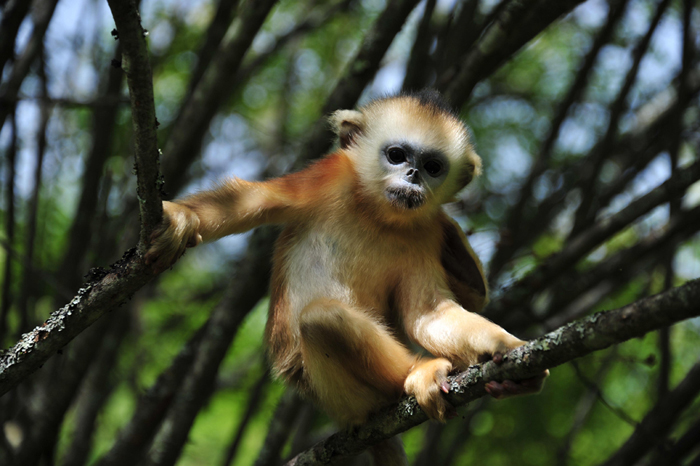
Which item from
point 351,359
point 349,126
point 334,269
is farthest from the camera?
point 349,126

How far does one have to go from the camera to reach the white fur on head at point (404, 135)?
4250 millimetres

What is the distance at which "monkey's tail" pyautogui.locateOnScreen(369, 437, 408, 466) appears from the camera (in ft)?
12.7

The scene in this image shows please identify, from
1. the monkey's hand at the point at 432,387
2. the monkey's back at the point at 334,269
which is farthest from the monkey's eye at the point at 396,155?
the monkey's hand at the point at 432,387

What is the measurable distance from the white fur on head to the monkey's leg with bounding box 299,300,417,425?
3.43 feet

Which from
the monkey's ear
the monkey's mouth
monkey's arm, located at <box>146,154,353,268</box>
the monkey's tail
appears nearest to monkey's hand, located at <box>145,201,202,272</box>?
monkey's arm, located at <box>146,154,353,268</box>

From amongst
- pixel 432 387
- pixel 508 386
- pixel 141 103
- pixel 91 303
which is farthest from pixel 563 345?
pixel 91 303

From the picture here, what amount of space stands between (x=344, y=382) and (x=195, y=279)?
6634 millimetres

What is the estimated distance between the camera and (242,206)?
3.66 meters

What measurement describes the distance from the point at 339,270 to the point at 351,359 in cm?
71

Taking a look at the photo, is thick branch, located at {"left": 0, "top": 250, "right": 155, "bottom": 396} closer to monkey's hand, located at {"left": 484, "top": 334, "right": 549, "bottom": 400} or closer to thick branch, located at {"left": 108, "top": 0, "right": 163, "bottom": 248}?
thick branch, located at {"left": 108, "top": 0, "right": 163, "bottom": 248}

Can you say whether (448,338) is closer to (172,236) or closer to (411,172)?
(411,172)

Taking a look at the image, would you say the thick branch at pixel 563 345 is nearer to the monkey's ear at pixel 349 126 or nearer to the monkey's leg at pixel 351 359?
the monkey's leg at pixel 351 359

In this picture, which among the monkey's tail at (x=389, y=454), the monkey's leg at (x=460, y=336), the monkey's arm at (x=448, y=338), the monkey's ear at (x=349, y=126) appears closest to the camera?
the monkey's arm at (x=448, y=338)

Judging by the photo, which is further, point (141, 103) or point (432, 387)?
point (432, 387)
